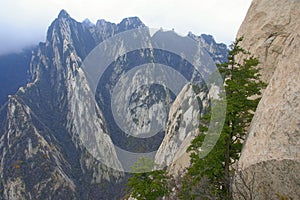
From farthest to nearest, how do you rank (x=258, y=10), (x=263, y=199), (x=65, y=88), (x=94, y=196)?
(x=65, y=88) < (x=94, y=196) < (x=258, y=10) < (x=263, y=199)

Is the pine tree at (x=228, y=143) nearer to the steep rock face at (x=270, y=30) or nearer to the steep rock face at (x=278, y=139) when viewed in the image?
the steep rock face at (x=278, y=139)

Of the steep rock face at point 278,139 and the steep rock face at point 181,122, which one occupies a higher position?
the steep rock face at point 181,122

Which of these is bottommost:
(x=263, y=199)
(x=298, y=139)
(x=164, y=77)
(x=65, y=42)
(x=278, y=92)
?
(x=263, y=199)

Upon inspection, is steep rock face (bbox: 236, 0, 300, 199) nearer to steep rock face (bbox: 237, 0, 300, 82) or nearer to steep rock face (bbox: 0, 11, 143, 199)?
steep rock face (bbox: 237, 0, 300, 82)

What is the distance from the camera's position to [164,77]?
193125 mm

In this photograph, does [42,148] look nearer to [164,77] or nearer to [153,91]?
[153,91]

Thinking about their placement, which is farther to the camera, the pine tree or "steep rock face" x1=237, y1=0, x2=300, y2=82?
"steep rock face" x1=237, y1=0, x2=300, y2=82

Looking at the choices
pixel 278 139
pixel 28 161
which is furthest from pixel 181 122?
pixel 28 161

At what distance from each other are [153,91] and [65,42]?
6172 centimetres

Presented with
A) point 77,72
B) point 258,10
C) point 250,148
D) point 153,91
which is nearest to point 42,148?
point 77,72

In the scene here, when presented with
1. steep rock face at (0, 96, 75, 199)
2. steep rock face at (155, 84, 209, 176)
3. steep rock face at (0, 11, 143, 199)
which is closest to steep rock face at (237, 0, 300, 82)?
steep rock face at (155, 84, 209, 176)

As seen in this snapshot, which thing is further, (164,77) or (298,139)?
(164,77)

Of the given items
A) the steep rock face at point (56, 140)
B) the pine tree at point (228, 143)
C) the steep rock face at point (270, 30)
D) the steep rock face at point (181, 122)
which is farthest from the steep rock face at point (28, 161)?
the pine tree at point (228, 143)

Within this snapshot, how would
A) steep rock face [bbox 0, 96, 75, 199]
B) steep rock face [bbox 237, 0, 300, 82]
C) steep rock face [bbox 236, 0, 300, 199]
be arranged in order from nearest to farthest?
steep rock face [bbox 236, 0, 300, 199] < steep rock face [bbox 237, 0, 300, 82] < steep rock face [bbox 0, 96, 75, 199]
